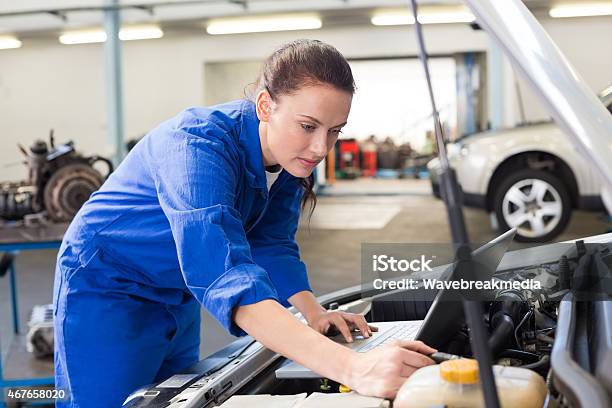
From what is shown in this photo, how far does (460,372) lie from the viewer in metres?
0.94

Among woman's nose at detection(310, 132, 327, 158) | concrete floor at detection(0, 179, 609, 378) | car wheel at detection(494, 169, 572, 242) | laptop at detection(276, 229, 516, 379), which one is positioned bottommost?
concrete floor at detection(0, 179, 609, 378)

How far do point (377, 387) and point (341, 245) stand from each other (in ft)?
21.0

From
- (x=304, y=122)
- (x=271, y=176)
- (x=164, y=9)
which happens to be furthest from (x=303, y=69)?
(x=164, y=9)

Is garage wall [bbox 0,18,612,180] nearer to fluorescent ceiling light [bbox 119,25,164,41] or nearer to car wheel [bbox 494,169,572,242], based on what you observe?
fluorescent ceiling light [bbox 119,25,164,41]

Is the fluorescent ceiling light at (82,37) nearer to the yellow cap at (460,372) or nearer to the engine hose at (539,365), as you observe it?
the engine hose at (539,365)

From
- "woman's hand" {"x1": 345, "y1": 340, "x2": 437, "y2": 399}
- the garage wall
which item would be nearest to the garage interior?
the garage wall

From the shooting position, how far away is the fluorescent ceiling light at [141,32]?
12055mm

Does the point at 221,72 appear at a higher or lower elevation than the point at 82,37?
lower

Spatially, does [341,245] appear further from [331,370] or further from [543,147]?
[331,370]

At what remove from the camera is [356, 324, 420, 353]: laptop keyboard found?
4.77 feet

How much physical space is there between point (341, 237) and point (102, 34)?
21.0ft

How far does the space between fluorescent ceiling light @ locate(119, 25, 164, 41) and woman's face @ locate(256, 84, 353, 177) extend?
442 inches

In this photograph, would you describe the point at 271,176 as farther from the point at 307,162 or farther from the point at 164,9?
the point at 164,9

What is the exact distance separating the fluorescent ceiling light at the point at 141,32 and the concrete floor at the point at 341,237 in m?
3.76
